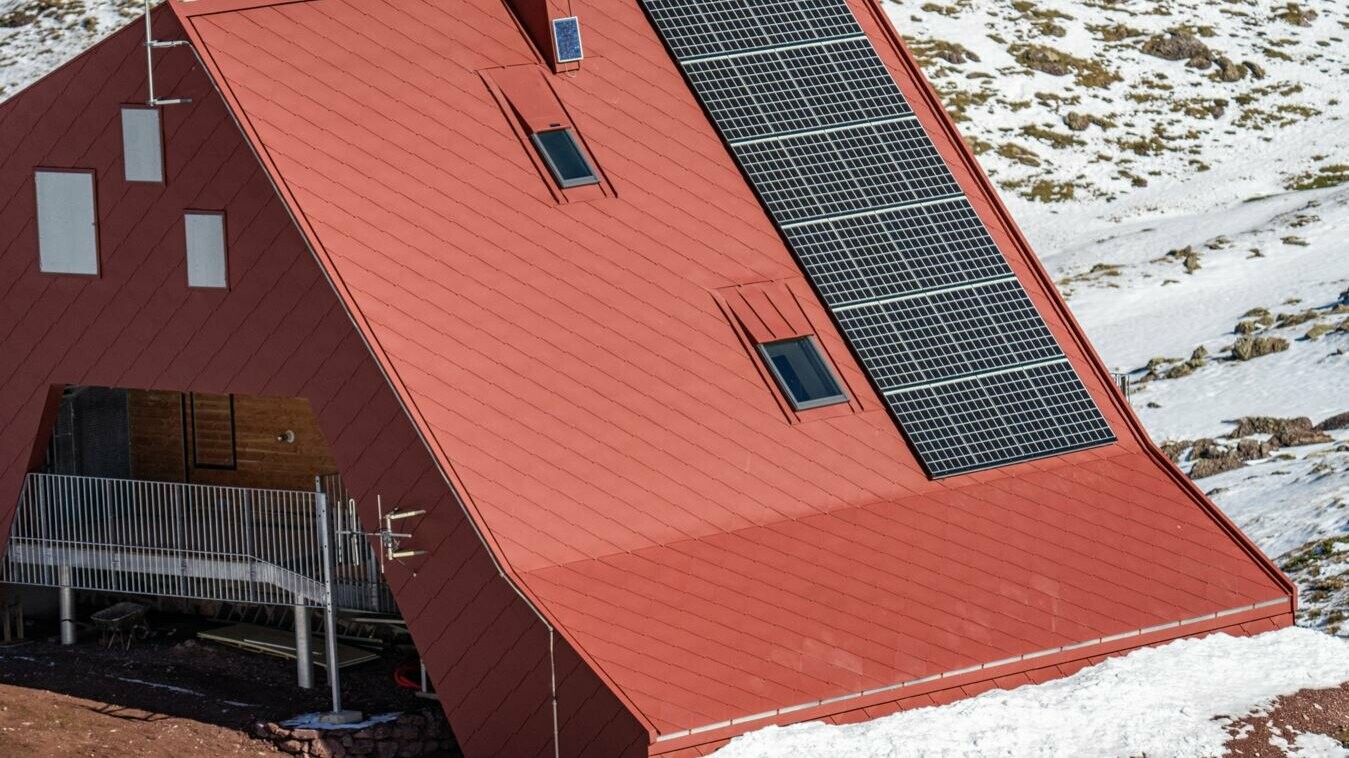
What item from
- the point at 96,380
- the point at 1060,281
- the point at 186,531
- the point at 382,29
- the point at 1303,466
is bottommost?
the point at 1060,281

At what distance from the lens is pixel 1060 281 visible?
6256cm

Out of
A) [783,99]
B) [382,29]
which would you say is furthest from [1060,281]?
[382,29]

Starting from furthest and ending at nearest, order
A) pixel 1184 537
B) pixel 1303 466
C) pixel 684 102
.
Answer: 1. pixel 1303 466
2. pixel 684 102
3. pixel 1184 537

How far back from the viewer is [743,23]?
34.6m

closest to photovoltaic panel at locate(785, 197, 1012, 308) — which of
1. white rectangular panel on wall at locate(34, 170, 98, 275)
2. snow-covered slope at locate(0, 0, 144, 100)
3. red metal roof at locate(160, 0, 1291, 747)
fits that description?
red metal roof at locate(160, 0, 1291, 747)

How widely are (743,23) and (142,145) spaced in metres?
10.2

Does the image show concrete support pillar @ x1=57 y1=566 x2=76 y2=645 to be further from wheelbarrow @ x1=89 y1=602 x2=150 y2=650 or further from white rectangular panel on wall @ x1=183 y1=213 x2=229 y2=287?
white rectangular panel on wall @ x1=183 y1=213 x2=229 y2=287

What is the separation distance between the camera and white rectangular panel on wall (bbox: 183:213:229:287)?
2972 centimetres

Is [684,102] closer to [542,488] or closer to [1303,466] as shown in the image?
[542,488]

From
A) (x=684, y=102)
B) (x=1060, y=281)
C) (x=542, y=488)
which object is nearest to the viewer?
(x=542, y=488)

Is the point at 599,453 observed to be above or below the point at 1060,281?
above

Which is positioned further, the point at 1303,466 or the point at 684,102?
the point at 1303,466

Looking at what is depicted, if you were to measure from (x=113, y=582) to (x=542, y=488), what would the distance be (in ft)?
26.6

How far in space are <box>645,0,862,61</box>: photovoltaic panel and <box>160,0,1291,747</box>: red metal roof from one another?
6.24ft
